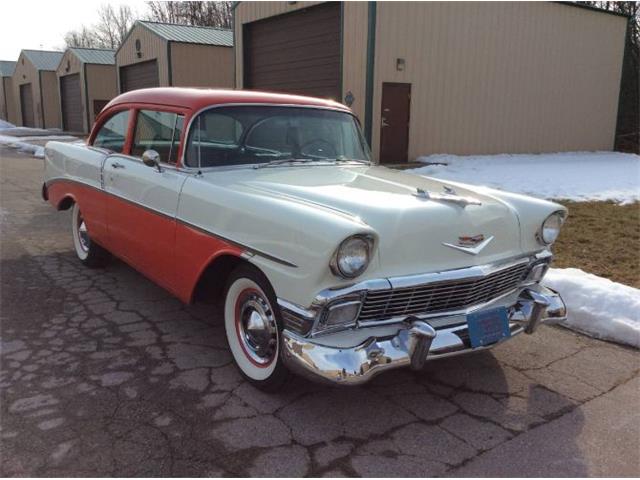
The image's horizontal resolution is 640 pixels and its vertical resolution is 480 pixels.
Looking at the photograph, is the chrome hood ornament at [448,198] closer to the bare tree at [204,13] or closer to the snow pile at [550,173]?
the snow pile at [550,173]

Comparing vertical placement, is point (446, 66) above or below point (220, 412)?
above

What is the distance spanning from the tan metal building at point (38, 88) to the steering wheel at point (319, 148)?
3249 cm

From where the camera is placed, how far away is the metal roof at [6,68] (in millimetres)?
44281

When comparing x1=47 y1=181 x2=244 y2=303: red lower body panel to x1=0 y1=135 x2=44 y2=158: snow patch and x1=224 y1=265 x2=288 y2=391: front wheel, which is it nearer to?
x1=224 y1=265 x2=288 y2=391: front wheel

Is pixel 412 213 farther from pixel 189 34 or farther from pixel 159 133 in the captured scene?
pixel 189 34

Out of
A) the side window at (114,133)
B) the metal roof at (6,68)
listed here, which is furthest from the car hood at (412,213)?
the metal roof at (6,68)

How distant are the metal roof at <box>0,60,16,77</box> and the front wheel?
48989 mm

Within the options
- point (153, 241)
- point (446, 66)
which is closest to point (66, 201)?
point (153, 241)

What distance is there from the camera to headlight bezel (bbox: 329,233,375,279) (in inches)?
96.8

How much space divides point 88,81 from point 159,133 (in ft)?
85.9

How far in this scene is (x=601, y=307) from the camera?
4066mm

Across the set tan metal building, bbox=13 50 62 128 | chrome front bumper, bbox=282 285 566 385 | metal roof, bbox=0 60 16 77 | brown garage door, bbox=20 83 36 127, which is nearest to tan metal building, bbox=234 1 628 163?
chrome front bumper, bbox=282 285 566 385

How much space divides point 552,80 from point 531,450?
608 inches

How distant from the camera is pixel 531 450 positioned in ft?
8.25
